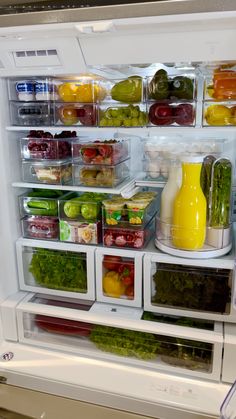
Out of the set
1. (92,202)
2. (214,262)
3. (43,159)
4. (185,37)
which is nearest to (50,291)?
(92,202)

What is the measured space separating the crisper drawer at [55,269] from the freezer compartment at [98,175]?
257 millimetres

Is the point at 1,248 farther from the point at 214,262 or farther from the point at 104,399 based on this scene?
the point at 214,262

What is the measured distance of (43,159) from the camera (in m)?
1.37

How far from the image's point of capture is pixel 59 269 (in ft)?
4.66

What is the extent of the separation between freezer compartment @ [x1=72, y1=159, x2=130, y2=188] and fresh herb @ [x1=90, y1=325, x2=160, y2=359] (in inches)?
21.7

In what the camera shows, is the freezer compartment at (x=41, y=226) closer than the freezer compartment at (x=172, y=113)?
No

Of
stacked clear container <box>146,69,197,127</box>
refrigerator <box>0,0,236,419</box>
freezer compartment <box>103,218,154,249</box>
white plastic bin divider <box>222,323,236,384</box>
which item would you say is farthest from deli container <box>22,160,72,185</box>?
white plastic bin divider <box>222,323,236,384</box>

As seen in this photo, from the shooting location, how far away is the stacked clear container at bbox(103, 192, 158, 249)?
51.6 inches

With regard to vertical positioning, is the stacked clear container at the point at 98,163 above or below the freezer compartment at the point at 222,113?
below

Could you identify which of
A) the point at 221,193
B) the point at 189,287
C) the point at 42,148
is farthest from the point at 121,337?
the point at 42,148

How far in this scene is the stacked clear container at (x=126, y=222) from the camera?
131 centimetres

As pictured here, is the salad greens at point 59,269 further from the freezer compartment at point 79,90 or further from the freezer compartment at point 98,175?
the freezer compartment at point 79,90

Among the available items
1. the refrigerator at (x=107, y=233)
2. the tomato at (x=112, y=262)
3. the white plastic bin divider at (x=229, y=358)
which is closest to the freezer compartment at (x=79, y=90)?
the refrigerator at (x=107, y=233)

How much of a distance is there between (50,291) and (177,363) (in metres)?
0.56
